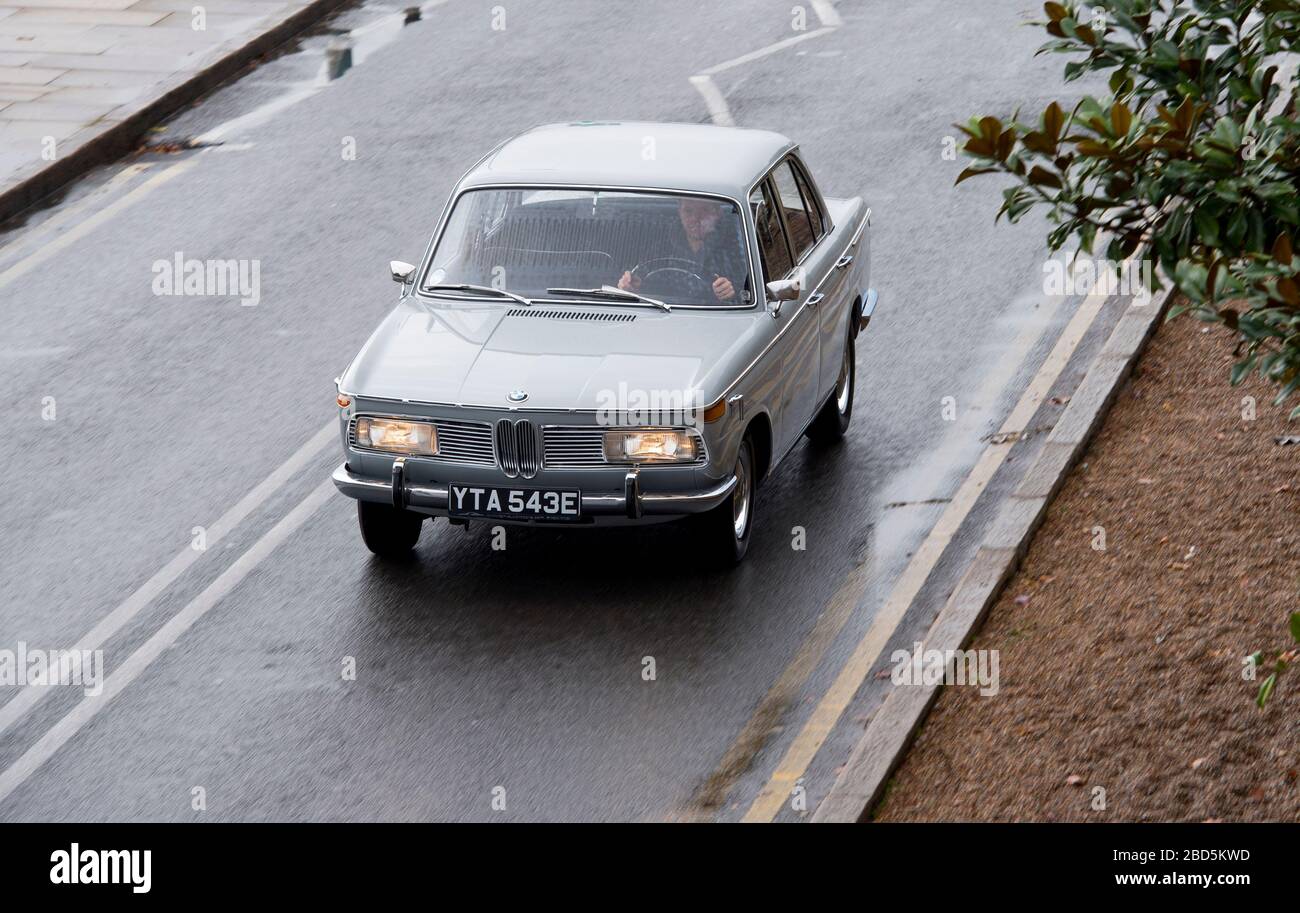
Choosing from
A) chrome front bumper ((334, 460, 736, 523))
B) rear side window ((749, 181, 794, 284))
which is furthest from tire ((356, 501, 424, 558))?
rear side window ((749, 181, 794, 284))

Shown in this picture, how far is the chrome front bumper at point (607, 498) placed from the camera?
9.04m

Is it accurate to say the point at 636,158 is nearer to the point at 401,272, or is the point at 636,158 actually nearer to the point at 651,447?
the point at 401,272

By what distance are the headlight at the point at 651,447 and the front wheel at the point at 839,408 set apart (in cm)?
218

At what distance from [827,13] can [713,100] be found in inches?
146

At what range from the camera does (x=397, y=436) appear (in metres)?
9.22

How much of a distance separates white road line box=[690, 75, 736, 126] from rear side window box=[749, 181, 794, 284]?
6108 mm

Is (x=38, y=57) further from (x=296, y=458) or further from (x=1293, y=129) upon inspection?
(x=1293, y=129)

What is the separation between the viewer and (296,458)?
36.6 feet

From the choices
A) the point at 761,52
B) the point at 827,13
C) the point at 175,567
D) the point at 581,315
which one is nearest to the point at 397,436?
the point at 581,315

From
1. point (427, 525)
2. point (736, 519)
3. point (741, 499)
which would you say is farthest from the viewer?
point (427, 525)

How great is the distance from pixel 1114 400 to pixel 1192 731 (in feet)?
13.6

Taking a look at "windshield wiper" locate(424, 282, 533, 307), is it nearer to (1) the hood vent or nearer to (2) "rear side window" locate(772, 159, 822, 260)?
(1) the hood vent

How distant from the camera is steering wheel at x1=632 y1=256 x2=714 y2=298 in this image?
32.7ft
